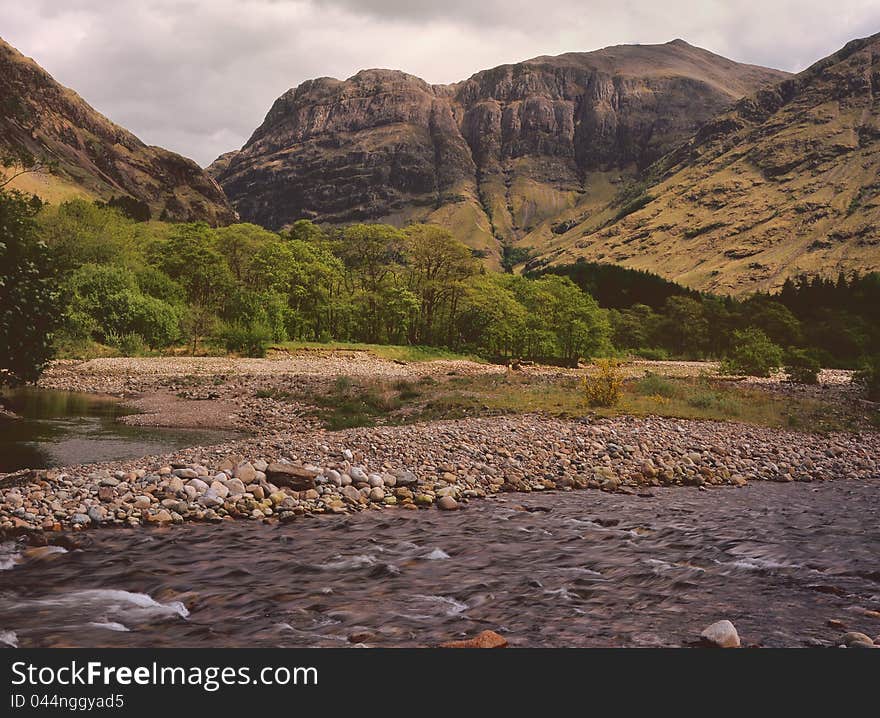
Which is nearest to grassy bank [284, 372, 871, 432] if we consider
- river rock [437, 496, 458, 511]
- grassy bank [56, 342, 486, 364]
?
river rock [437, 496, 458, 511]

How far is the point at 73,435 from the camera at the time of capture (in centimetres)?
2300

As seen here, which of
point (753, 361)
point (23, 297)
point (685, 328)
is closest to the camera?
point (23, 297)

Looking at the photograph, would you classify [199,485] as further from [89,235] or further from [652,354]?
[652,354]

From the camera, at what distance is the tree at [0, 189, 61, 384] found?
725 inches

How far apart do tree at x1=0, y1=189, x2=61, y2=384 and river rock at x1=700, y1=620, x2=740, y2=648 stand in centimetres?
1935

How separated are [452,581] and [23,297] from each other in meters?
16.2

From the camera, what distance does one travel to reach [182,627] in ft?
25.5

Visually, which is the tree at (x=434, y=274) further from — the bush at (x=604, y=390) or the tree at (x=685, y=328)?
the bush at (x=604, y=390)

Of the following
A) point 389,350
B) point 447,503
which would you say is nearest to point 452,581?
point 447,503

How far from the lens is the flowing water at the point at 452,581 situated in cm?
776

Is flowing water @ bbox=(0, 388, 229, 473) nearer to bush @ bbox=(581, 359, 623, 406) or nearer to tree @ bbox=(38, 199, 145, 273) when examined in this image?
bush @ bbox=(581, 359, 623, 406)

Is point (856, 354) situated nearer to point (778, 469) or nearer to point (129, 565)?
point (778, 469)
